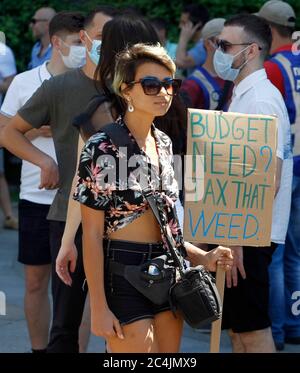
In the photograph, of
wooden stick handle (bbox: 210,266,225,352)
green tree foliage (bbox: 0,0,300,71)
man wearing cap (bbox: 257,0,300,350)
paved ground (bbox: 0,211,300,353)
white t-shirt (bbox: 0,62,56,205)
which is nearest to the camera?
wooden stick handle (bbox: 210,266,225,352)

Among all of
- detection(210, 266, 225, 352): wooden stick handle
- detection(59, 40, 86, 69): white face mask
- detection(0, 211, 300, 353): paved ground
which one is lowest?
detection(0, 211, 300, 353): paved ground

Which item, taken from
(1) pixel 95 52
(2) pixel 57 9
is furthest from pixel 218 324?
(2) pixel 57 9

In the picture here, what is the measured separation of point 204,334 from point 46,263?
1.47 meters

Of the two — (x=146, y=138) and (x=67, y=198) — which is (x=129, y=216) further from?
(x=67, y=198)

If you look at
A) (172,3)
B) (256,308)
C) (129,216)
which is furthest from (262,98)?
(172,3)

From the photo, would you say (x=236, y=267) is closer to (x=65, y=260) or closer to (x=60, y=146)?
(x=65, y=260)

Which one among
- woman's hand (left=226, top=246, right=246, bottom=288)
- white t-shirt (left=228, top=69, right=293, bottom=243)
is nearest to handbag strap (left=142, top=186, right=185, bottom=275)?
woman's hand (left=226, top=246, right=246, bottom=288)

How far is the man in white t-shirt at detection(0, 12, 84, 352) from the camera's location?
236 inches

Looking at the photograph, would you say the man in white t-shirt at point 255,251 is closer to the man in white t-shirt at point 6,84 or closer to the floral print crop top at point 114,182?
the floral print crop top at point 114,182

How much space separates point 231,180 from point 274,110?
633 millimetres

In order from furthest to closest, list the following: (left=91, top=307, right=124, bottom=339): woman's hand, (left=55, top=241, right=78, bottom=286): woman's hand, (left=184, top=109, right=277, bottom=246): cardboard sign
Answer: (left=184, top=109, right=277, bottom=246): cardboard sign, (left=55, top=241, right=78, bottom=286): woman's hand, (left=91, top=307, right=124, bottom=339): woman's hand

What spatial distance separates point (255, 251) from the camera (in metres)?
5.40

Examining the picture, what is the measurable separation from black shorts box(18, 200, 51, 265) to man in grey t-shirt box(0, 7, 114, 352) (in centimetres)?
58

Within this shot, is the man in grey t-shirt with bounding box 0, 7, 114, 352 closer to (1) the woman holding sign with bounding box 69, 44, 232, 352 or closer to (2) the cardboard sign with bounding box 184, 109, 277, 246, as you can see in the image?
(2) the cardboard sign with bounding box 184, 109, 277, 246
